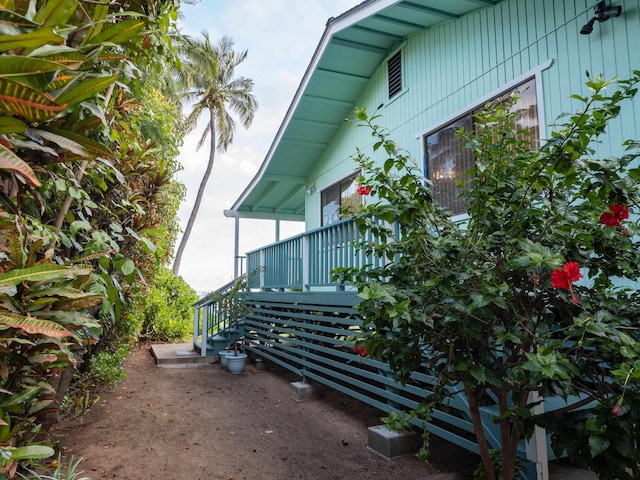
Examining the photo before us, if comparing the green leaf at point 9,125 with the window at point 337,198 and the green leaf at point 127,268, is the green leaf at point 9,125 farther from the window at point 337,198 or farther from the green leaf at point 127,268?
the window at point 337,198

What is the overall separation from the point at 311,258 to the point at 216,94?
1675 cm

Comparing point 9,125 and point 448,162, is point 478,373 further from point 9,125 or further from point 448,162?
point 448,162

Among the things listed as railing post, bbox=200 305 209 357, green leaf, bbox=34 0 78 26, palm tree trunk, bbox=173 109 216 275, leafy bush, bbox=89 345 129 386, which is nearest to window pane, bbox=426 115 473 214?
leafy bush, bbox=89 345 129 386

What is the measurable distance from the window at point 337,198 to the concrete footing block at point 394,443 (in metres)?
4.71

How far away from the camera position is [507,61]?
518 centimetres

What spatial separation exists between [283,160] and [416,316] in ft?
28.0

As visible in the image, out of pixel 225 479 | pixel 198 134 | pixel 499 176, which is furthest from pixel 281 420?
pixel 198 134

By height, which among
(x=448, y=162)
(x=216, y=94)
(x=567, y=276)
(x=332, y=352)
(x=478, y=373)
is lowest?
(x=332, y=352)

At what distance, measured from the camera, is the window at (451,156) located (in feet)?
16.5

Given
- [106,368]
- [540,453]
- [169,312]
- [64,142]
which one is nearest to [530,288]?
[540,453]

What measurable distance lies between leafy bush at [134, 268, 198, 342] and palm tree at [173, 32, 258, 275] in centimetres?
722

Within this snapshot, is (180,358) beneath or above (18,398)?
beneath

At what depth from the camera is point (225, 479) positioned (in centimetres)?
342

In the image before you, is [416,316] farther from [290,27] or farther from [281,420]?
[290,27]
